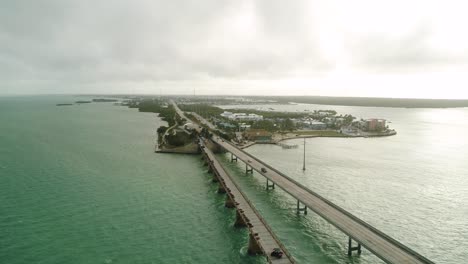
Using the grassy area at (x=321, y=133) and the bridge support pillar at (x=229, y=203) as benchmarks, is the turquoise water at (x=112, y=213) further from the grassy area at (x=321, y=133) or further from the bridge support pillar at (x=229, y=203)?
the grassy area at (x=321, y=133)

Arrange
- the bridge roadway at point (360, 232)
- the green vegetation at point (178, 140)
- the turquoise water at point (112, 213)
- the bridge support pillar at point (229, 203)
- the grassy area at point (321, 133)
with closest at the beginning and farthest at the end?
the bridge roadway at point (360, 232) < the turquoise water at point (112, 213) < the bridge support pillar at point (229, 203) < the green vegetation at point (178, 140) < the grassy area at point (321, 133)

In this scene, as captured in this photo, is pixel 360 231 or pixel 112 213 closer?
pixel 360 231

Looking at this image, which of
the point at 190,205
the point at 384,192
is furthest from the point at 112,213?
the point at 384,192

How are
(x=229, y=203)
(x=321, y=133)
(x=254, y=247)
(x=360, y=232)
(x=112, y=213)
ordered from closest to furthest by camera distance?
1. (x=360, y=232)
2. (x=254, y=247)
3. (x=112, y=213)
4. (x=229, y=203)
5. (x=321, y=133)

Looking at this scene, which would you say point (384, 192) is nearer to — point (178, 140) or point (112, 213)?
point (112, 213)

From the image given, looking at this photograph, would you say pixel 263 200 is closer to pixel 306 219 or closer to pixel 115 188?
pixel 306 219

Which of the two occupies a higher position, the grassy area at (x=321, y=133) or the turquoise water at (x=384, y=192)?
the grassy area at (x=321, y=133)

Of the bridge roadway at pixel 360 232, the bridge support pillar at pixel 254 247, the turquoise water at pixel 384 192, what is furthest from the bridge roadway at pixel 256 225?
the bridge roadway at pixel 360 232
